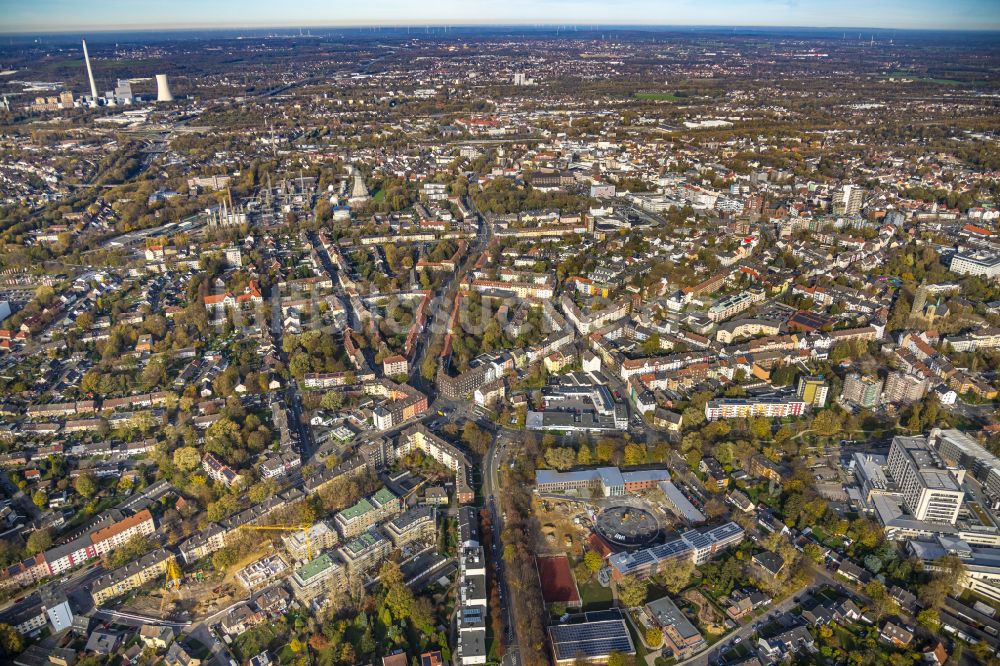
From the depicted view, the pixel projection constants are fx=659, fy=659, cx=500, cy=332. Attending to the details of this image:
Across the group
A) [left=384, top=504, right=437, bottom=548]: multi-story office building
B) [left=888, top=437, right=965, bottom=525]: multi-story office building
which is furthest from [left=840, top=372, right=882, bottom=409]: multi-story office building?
[left=384, top=504, right=437, bottom=548]: multi-story office building

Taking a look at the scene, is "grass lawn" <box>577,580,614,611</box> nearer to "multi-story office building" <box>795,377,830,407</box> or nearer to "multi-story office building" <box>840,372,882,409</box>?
"multi-story office building" <box>795,377,830,407</box>

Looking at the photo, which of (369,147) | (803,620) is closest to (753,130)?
(369,147)

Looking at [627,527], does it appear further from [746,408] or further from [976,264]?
[976,264]

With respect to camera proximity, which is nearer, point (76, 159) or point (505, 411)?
point (505, 411)

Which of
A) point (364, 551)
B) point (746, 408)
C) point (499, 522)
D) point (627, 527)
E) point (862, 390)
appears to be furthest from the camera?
point (862, 390)

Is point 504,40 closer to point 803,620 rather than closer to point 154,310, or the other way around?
point 154,310

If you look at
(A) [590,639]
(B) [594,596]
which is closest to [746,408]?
(B) [594,596]

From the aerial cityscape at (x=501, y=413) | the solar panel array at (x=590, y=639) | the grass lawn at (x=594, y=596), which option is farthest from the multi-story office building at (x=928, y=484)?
the solar panel array at (x=590, y=639)

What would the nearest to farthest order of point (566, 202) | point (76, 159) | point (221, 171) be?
1. point (566, 202)
2. point (221, 171)
3. point (76, 159)
